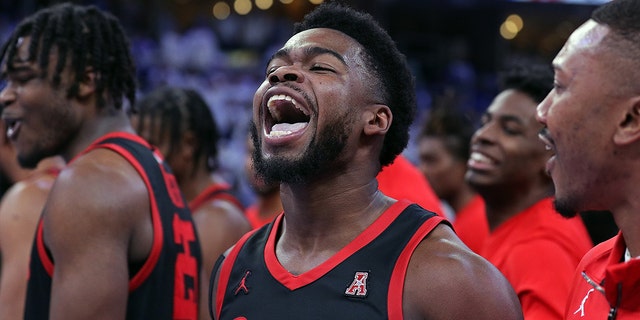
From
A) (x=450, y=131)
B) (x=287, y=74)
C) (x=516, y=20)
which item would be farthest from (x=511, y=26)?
(x=287, y=74)

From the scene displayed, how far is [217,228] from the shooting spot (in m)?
4.37

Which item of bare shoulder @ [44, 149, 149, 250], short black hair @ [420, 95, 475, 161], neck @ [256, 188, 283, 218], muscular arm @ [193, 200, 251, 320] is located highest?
bare shoulder @ [44, 149, 149, 250]

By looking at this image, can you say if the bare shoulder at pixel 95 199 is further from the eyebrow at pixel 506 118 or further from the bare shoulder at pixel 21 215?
the eyebrow at pixel 506 118

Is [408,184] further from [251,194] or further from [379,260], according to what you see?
[251,194]

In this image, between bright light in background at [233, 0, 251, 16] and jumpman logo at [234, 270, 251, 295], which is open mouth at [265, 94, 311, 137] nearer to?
jumpman logo at [234, 270, 251, 295]

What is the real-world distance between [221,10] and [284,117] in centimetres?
1045

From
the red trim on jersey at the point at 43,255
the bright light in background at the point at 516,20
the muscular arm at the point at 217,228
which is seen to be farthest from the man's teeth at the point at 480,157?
the bright light in background at the point at 516,20

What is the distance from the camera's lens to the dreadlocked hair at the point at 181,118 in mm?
4926

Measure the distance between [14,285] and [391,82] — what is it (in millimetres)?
1822

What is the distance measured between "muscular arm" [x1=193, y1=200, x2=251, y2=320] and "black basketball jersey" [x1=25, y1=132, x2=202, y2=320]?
37.2 inches

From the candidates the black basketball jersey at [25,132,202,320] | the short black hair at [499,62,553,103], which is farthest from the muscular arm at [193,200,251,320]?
the short black hair at [499,62,553,103]

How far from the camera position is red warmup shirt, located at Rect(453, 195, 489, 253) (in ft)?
18.6

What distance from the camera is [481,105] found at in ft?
41.9

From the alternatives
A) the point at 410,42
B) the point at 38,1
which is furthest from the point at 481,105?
the point at 38,1
